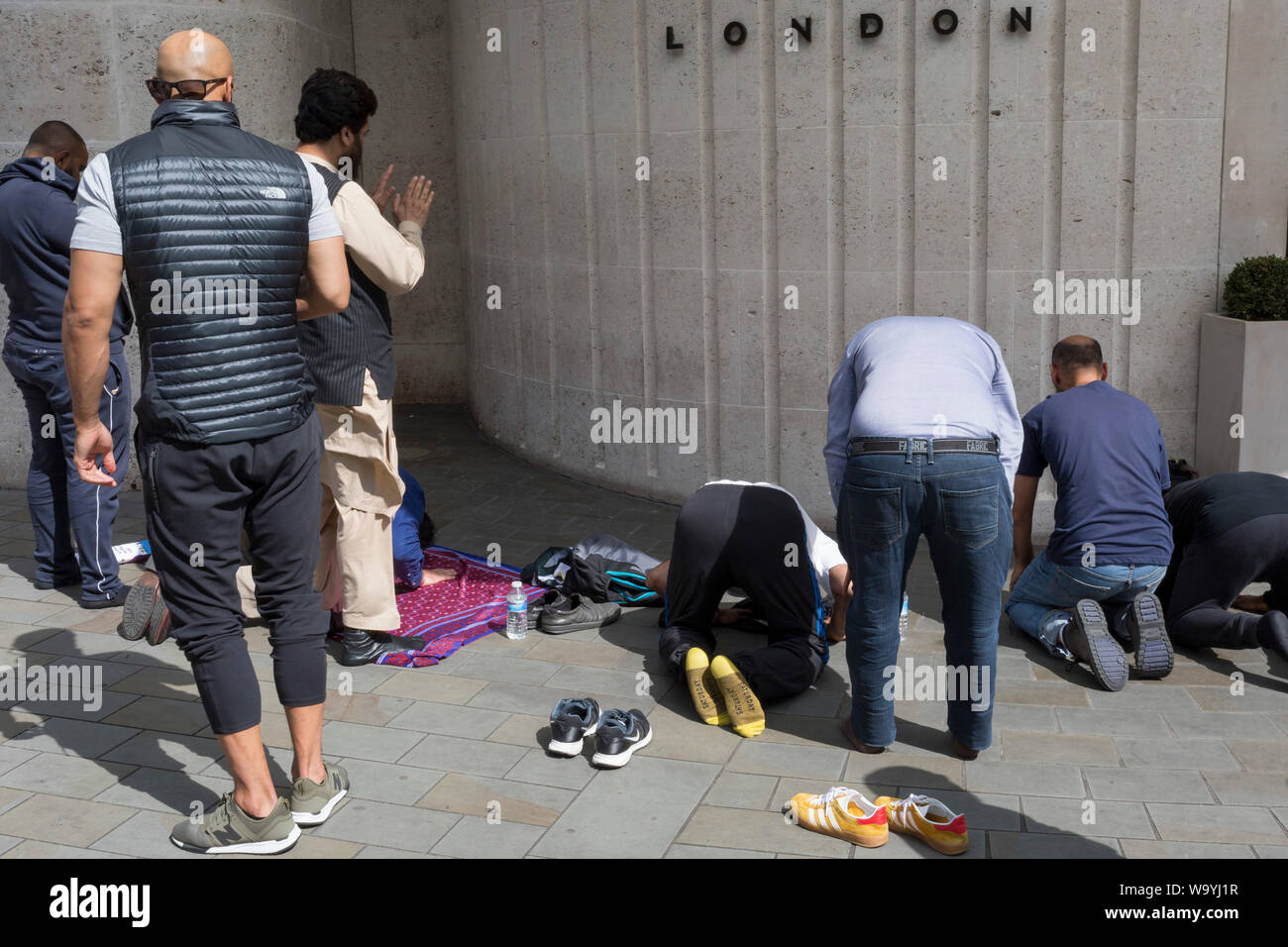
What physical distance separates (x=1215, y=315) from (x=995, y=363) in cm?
278

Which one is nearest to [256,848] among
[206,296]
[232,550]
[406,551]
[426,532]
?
[232,550]

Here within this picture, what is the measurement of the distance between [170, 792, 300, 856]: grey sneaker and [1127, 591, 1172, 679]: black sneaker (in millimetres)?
3182

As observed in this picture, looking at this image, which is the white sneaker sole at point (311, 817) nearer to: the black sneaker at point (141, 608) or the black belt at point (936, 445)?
the black sneaker at point (141, 608)

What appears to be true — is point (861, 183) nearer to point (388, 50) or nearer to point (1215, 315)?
point (1215, 315)

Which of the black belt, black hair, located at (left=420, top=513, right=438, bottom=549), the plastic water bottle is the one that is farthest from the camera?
black hair, located at (left=420, top=513, right=438, bottom=549)

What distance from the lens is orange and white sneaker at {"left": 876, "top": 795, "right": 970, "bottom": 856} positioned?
354 cm

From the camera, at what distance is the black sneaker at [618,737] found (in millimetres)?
4129

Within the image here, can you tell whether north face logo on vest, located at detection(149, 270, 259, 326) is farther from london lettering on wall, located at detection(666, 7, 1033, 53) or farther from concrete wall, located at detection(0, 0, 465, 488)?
concrete wall, located at detection(0, 0, 465, 488)

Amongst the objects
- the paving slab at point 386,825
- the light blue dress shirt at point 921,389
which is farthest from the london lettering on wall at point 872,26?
the paving slab at point 386,825

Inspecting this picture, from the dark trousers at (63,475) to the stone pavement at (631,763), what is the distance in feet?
1.11

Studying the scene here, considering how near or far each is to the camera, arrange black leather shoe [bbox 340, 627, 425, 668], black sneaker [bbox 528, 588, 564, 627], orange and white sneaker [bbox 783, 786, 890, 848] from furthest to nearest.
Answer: black sneaker [bbox 528, 588, 564, 627] → black leather shoe [bbox 340, 627, 425, 668] → orange and white sneaker [bbox 783, 786, 890, 848]

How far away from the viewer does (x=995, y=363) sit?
4.20 m

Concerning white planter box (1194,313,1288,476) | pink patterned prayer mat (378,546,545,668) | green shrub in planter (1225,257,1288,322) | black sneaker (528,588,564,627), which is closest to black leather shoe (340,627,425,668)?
pink patterned prayer mat (378,546,545,668)

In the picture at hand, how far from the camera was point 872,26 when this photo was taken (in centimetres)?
642
